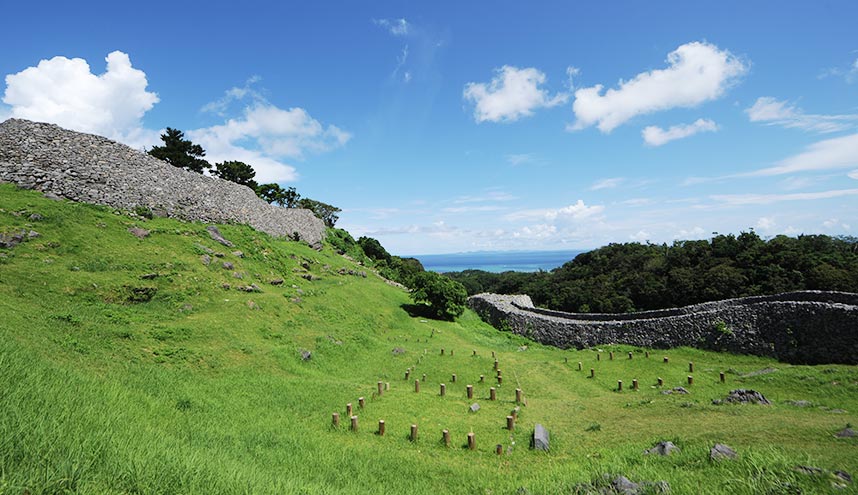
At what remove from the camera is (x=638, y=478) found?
8.00 m

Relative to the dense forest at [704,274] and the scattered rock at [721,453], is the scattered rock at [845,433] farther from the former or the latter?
the dense forest at [704,274]

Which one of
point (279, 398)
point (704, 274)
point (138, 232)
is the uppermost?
point (138, 232)

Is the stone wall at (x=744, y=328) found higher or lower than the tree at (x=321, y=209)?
lower

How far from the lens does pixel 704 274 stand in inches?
Answer: 1937

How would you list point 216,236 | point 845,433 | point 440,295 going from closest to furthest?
point 845,433 < point 216,236 < point 440,295

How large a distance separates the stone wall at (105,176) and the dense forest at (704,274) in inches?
1913

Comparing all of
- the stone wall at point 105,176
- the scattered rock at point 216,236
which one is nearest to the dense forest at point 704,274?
the stone wall at point 105,176

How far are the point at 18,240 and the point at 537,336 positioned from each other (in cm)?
3764

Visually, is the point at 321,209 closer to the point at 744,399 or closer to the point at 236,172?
the point at 236,172

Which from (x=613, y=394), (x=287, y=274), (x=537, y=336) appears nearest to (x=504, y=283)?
(x=537, y=336)

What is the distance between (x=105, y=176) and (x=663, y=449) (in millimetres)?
42831

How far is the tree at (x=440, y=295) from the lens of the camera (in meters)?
38.4

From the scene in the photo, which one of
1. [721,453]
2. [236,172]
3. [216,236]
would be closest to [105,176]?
[216,236]

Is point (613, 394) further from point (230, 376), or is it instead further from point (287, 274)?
point (287, 274)
